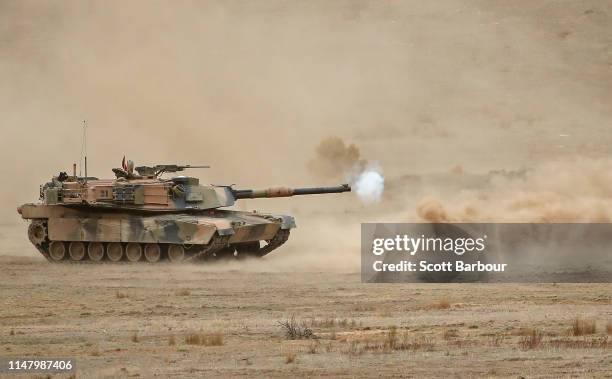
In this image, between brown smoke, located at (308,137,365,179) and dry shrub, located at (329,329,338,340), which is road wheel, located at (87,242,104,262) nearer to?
dry shrub, located at (329,329,338,340)

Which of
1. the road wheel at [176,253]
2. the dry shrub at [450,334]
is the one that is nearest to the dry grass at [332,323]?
the dry shrub at [450,334]

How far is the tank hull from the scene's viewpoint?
37031 millimetres

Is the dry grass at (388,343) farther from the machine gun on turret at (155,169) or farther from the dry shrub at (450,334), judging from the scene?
the machine gun on turret at (155,169)

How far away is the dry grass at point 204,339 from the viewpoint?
2197 centimetres

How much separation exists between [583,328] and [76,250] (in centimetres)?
1920

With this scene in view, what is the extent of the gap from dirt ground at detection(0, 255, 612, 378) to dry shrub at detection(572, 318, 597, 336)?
0.15 meters

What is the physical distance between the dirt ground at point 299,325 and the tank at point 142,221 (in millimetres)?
1818

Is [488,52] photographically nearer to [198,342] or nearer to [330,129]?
[330,129]

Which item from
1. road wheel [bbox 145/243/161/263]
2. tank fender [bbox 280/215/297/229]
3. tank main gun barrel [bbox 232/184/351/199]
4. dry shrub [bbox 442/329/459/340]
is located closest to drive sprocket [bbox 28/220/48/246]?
road wheel [bbox 145/243/161/263]

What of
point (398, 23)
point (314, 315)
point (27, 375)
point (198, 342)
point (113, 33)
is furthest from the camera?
point (398, 23)

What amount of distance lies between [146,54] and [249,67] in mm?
9434

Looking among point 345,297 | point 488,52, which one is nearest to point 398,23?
point 488,52

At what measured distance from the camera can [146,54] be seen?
88.2 meters

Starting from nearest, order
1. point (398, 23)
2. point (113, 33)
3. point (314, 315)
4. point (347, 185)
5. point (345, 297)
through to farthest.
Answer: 1. point (314, 315)
2. point (345, 297)
3. point (347, 185)
4. point (113, 33)
5. point (398, 23)
